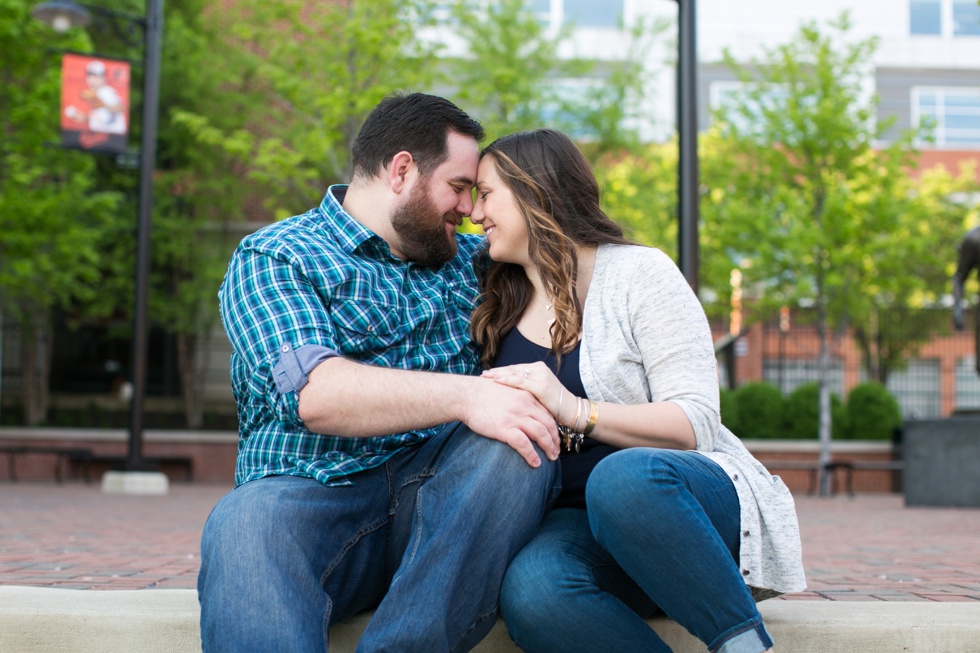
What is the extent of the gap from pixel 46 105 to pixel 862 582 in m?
13.6

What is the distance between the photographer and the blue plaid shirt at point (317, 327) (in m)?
2.46

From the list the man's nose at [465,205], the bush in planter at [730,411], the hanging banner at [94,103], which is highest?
the hanging banner at [94,103]

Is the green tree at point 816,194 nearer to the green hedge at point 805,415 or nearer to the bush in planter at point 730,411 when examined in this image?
the green hedge at point 805,415

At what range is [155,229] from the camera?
63.2 feet

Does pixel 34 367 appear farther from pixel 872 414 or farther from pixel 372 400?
pixel 372 400

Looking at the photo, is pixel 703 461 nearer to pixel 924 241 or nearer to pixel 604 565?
pixel 604 565

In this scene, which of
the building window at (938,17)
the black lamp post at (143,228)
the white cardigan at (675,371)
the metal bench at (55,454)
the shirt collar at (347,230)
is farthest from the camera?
the building window at (938,17)

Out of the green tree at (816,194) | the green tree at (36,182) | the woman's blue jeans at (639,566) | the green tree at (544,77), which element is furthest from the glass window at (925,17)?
the woman's blue jeans at (639,566)

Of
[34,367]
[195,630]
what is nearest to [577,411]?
[195,630]

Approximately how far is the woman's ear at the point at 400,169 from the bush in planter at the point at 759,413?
1563cm

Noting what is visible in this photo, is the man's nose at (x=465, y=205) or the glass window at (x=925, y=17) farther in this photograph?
the glass window at (x=925, y=17)

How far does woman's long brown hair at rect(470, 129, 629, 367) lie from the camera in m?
2.77

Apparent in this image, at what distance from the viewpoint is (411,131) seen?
2.88 meters

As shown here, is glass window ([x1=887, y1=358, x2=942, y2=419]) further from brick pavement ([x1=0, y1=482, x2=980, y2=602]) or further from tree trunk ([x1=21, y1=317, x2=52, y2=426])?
tree trunk ([x1=21, y1=317, x2=52, y2=426])
